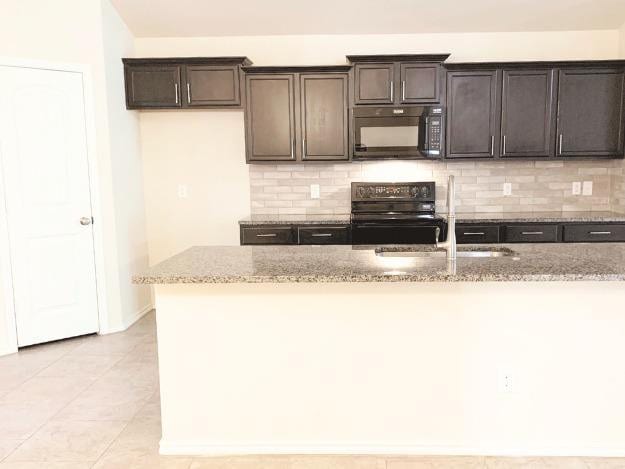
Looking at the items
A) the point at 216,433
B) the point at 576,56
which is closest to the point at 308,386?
the point at 216,433

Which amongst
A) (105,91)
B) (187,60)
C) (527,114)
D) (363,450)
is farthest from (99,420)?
(527,114)

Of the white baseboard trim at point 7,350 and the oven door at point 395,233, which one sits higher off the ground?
the oven door at point 395,233

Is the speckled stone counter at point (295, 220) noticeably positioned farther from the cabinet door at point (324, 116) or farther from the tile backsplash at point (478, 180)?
the cabinet door at point (324, 116)

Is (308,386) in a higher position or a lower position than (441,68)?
lower

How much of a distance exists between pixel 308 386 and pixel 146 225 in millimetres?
3036

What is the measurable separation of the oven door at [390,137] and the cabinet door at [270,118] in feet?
1.90

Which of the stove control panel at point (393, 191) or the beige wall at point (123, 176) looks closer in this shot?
the beige wall at point (123, 176)

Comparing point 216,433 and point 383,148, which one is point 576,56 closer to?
point 383,148

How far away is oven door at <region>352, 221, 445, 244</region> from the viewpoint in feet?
13.6

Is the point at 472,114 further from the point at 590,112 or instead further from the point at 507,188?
the point at 590,112

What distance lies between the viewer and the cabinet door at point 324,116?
427 centimetres

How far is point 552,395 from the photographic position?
229 cm

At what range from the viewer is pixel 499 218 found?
416cm

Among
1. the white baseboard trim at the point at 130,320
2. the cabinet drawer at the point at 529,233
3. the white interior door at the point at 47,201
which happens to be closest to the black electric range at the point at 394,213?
the cabinet drawer at the point at 529,233
